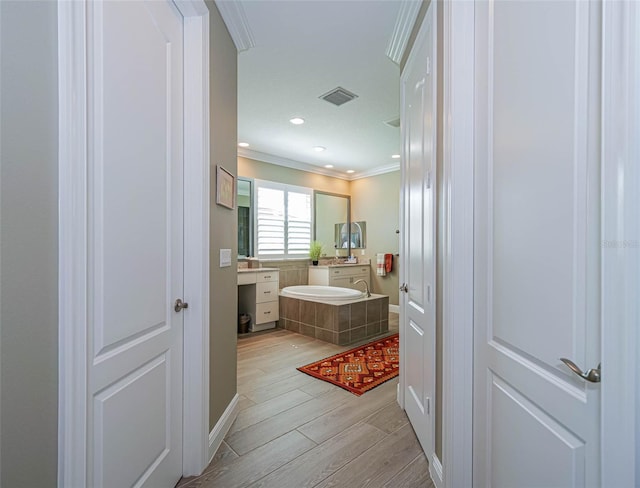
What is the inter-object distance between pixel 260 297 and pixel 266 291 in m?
0.14

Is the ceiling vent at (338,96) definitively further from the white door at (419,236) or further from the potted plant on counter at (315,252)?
the potted plant on counter at (315,252)

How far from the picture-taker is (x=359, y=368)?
10.3ft

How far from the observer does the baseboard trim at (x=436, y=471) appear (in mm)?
1513

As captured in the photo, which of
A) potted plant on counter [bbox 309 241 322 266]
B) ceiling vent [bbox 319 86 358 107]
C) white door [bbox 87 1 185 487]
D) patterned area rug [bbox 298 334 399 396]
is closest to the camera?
white door [bbox 87 1 185 487]

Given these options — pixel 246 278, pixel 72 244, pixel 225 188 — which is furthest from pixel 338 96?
pixel 72 244

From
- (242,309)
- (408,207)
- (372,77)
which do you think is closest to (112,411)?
(408,207)

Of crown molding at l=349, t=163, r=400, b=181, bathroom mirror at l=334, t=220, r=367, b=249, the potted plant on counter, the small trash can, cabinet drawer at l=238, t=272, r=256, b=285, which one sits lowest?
the small trash can

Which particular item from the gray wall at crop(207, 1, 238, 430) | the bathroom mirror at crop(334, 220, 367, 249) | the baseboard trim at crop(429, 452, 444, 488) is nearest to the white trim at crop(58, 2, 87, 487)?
the gray wall at crop(207, 1, 238, 430)

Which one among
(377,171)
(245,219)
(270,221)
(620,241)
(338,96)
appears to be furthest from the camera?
(377,171)

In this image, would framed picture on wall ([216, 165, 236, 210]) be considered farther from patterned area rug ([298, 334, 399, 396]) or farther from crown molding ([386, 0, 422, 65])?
patterned area rug ([298, 334, 399, 396])

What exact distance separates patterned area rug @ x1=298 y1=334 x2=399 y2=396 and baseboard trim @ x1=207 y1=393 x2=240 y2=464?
36.8 inches

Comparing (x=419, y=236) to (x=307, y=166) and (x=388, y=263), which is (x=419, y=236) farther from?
(x=307, y=166)

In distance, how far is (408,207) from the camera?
2.28 meters

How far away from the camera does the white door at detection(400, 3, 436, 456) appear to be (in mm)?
1700
